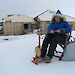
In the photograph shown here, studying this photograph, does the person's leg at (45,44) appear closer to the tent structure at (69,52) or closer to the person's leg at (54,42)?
the person's leg at (54,42)

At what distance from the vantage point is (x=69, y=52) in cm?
145

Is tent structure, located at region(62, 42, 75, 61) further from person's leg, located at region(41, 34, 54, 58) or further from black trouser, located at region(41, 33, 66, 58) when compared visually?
person's leg, located at region(41, 34, 54, 58)

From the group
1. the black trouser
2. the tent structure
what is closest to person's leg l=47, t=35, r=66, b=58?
the black trouser

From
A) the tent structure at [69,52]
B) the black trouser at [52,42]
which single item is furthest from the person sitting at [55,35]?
the tent structure at [69,52]

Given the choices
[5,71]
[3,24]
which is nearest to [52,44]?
[5,71]

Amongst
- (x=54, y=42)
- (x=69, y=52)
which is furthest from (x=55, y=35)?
(x=69, y=52)

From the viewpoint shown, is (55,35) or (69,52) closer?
(69,52)

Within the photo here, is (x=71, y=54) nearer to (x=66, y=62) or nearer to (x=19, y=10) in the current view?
(x=66, y=62)

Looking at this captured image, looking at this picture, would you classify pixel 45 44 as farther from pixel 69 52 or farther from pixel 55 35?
pixel 69 52

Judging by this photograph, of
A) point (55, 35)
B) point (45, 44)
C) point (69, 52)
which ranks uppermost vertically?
point (55, 35)

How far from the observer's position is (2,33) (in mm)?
9211

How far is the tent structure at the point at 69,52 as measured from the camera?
1438mm

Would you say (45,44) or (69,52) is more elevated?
(45,44)

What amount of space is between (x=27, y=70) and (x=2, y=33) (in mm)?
8806
